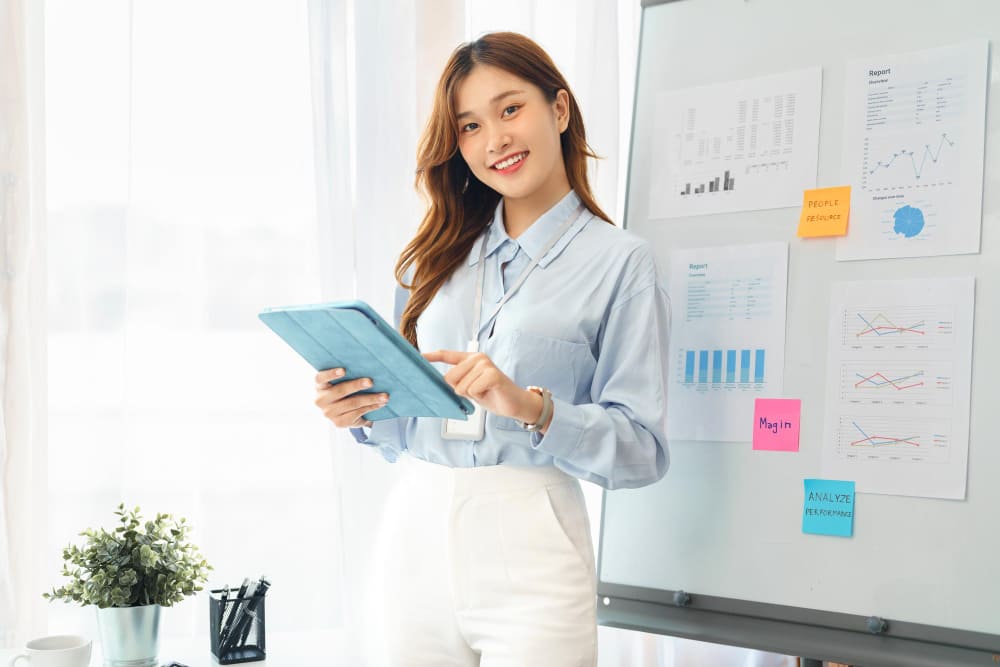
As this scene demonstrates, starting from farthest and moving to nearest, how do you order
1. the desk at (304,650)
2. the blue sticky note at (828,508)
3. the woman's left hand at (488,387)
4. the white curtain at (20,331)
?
the desk at (304,650) → the white curtain at (20,331) → the blue sticky note at (828,508) → the woman's left hand at (488,387)

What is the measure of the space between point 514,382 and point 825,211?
57 centimetres

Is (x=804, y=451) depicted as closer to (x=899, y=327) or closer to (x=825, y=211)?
(x=899, y=327)

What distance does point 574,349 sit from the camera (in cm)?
138

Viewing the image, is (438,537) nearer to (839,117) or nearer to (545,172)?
(545,172)

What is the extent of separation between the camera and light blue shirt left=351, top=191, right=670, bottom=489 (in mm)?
1308

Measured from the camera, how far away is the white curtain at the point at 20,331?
1.65 metres

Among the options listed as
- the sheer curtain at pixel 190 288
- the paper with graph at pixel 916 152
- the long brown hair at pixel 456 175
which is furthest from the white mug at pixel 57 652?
the paper with graph at pixel 916 152

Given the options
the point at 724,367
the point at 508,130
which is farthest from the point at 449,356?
the point at 724,367

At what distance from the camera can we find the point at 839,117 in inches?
58.9

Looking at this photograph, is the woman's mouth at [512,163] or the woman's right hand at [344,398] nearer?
the woman's right hand at [344,398]

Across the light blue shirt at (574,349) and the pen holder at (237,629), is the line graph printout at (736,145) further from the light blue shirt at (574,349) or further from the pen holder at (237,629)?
the pen holder at (237,629)

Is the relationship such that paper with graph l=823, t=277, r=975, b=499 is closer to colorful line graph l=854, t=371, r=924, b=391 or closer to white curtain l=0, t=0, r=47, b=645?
colorful line graph l=854, t=371, r=924, b=391

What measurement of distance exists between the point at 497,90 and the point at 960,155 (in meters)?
0.70

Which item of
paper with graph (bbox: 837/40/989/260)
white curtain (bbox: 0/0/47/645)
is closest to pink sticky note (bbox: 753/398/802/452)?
paper with graph (bbox: 837/40/989/260)
